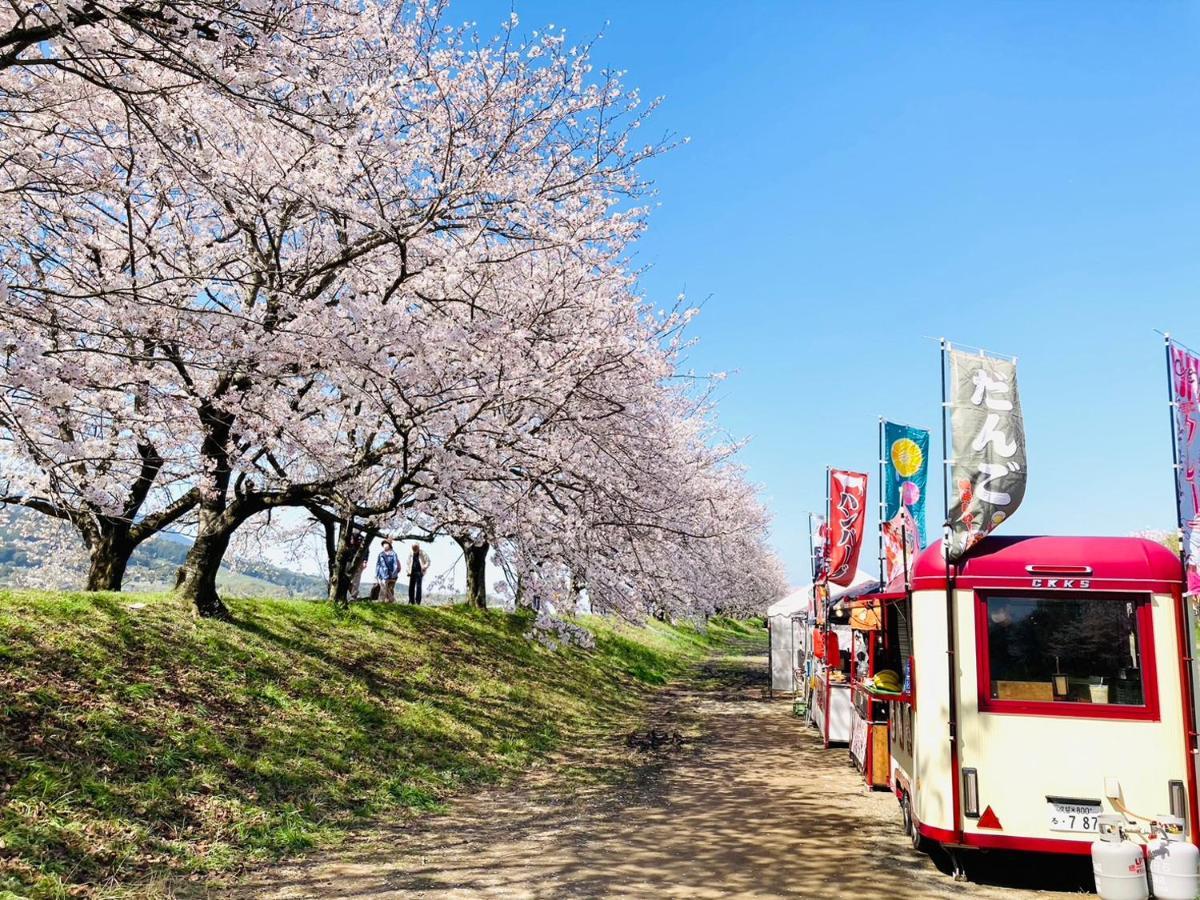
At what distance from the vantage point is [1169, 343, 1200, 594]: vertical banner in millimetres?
6473

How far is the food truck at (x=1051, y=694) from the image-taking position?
6512 millimetres

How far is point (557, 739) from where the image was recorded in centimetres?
1395

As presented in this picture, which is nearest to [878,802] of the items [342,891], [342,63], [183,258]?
[342,891]

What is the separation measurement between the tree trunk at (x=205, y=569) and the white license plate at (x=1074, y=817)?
11071 mm

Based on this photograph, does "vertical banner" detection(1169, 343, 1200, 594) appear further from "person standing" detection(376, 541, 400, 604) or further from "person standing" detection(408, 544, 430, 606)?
"person standing" detection(408, 544, 430, 606)

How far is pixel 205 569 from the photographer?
1234 centimetres

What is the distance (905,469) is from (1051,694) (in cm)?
711

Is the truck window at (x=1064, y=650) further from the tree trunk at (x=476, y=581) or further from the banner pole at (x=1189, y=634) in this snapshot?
the tree trunk at (x=476, y=581)

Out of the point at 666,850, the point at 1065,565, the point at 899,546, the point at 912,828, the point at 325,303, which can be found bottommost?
the point at 666,850

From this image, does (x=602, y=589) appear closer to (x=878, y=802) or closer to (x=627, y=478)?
(x=627, y=478)

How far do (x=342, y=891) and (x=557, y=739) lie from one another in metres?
7.97

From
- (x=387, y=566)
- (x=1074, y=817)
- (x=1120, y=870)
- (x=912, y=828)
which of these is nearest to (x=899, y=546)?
(x=912, y=828)

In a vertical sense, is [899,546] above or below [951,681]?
above

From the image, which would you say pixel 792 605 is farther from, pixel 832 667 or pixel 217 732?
pixel 217 732
